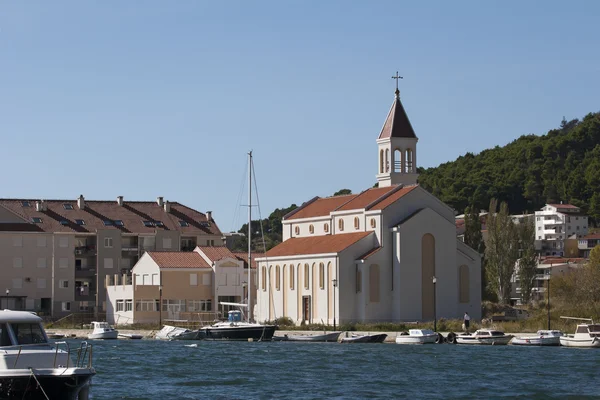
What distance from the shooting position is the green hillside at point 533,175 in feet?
606

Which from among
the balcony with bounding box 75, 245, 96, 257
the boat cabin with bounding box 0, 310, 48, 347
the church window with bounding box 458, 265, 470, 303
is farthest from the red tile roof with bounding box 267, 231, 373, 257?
the boat cabin with bounding box 0, 310, 48, 347

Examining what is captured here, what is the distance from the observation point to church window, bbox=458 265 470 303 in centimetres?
9812

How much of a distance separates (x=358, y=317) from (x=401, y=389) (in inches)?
1768

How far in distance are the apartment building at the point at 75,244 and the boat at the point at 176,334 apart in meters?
23.4

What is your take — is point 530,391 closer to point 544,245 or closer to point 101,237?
point 101,237

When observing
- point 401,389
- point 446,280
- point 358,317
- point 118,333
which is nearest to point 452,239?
→ point 446,280

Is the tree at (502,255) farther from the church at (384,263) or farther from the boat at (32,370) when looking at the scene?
the boat at (32,370)

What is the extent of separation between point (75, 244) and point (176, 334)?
31.6m

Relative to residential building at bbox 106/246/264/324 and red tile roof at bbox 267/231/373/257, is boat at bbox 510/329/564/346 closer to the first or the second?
red tile roof at bbox 267/231/373/257

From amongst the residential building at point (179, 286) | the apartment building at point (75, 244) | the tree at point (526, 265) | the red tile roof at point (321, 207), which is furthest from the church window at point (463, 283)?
the apartment building at point (75, 244)

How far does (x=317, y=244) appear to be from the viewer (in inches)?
3927

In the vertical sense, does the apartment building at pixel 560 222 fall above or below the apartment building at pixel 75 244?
above

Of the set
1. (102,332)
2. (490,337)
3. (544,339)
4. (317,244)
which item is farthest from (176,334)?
(544,339)

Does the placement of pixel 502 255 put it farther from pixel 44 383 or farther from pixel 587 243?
pixel 44 383
